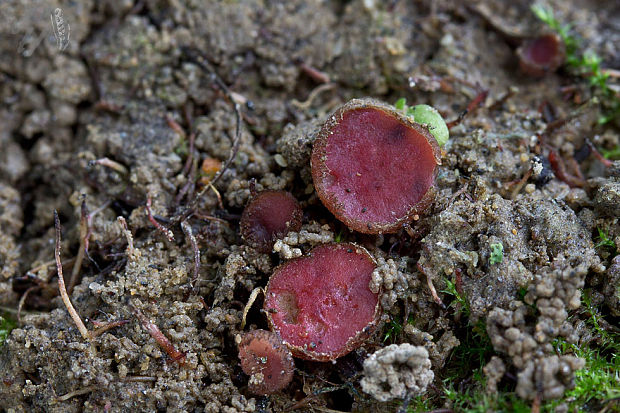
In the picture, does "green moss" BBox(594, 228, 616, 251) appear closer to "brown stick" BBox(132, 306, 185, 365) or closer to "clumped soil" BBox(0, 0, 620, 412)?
"clumped soil" BBox(0, 0, 620, 412)

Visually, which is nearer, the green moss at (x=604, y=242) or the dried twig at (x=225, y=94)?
the green moss at (x=604, y=242)

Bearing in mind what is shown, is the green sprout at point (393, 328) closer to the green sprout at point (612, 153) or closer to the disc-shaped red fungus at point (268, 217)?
the disc-shaped red fungus at point (268, 217)

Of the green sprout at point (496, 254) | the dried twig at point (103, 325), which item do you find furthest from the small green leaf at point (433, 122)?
the dried twig at point (103, 325)

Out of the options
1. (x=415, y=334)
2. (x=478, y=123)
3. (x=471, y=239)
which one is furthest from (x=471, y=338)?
(x=478, y=123)

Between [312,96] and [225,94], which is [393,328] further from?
[225,94]

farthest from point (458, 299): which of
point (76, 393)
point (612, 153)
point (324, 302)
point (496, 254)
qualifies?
point (76, 393)

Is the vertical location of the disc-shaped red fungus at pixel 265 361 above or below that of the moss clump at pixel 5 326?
above
